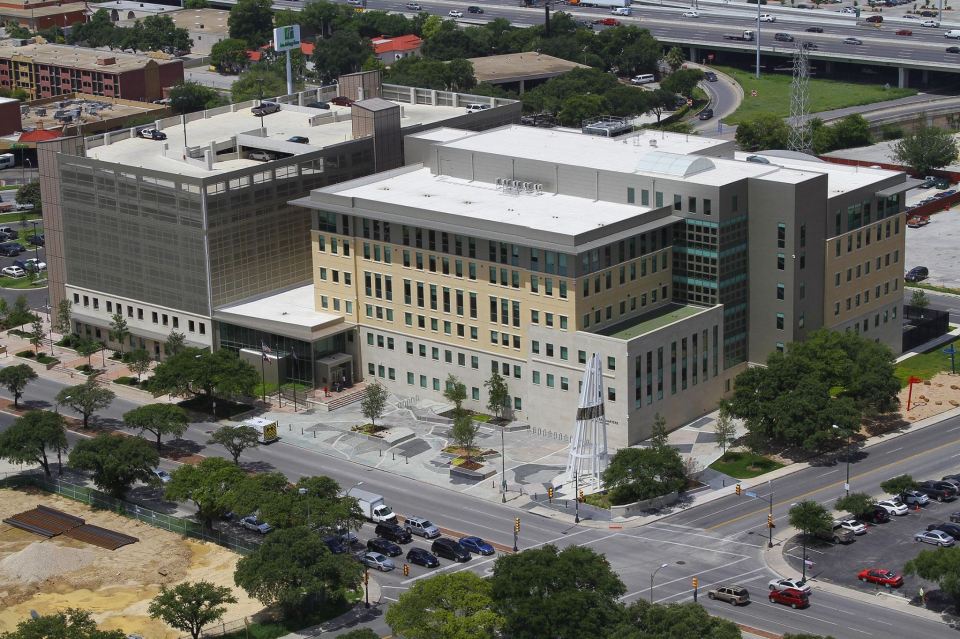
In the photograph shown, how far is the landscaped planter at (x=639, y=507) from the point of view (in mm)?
160125

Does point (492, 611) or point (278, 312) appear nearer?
point (492, 611)

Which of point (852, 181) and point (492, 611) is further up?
point (852, 181)

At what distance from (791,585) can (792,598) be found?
60.1 inches

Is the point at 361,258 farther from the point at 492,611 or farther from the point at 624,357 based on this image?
the point at 492,611

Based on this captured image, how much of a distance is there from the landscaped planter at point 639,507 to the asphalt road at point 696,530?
255cm

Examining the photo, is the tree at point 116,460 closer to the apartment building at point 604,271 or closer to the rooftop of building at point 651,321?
the apartment building at point 604,271

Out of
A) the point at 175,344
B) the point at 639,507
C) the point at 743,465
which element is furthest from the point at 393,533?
the point at 175,344

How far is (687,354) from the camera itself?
180375 mm

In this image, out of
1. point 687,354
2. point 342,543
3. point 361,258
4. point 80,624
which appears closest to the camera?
point 80,624

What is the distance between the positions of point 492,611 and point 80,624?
30.9 m

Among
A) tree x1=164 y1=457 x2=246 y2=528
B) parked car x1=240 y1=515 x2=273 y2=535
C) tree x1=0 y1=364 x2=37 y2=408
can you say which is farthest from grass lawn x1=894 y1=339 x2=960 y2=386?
tree x1=0 y1=364 x2=37 y2=408

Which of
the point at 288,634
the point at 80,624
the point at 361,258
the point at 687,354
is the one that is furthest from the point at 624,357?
the point at 80,624

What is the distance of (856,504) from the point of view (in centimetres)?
15488

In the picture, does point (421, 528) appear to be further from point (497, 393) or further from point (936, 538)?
point (936, 538)
